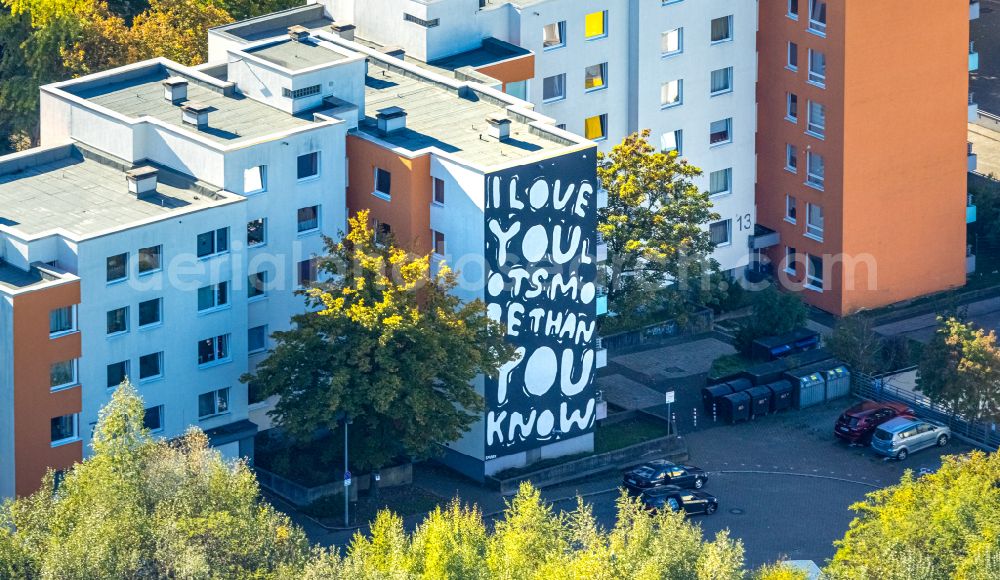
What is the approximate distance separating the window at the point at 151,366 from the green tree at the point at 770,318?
28.0 meters

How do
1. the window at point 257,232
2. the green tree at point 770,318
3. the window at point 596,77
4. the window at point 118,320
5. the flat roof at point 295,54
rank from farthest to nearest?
1. the window at point 596,77
2. the green tree at point 770,318
3. the flat roof at point 295,54
4. the window at point 257,232
5. the window at point 118,320

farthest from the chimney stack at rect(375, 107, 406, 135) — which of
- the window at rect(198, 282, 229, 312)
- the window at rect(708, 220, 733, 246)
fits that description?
the window at rect(708, 220, 733, 246)

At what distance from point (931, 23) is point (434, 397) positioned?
1284 inches

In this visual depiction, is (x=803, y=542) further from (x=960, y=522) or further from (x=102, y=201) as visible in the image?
(x=102, y=201)

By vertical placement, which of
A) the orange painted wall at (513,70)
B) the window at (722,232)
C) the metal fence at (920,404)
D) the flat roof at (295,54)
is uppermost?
the flat roof at (295,54)

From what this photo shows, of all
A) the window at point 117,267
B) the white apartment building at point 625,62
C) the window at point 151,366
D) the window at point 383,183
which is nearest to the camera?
the window at point 117,267

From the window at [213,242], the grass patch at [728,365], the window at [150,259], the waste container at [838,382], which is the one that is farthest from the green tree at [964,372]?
the window at [150,259]

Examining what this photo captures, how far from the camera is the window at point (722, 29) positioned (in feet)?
388

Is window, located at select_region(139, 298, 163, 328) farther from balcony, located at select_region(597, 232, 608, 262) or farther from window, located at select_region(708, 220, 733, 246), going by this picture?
window, located at select_region(708, 220, 733, 246)

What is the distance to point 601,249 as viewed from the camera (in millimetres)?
110000

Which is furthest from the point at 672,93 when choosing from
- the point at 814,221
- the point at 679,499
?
the point at 679,499

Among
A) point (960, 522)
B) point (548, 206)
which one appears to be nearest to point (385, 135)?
point (548, 206)

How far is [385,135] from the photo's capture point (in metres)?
102

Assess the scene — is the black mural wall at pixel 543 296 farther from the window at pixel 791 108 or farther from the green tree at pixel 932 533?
the window at pixel 791 108
